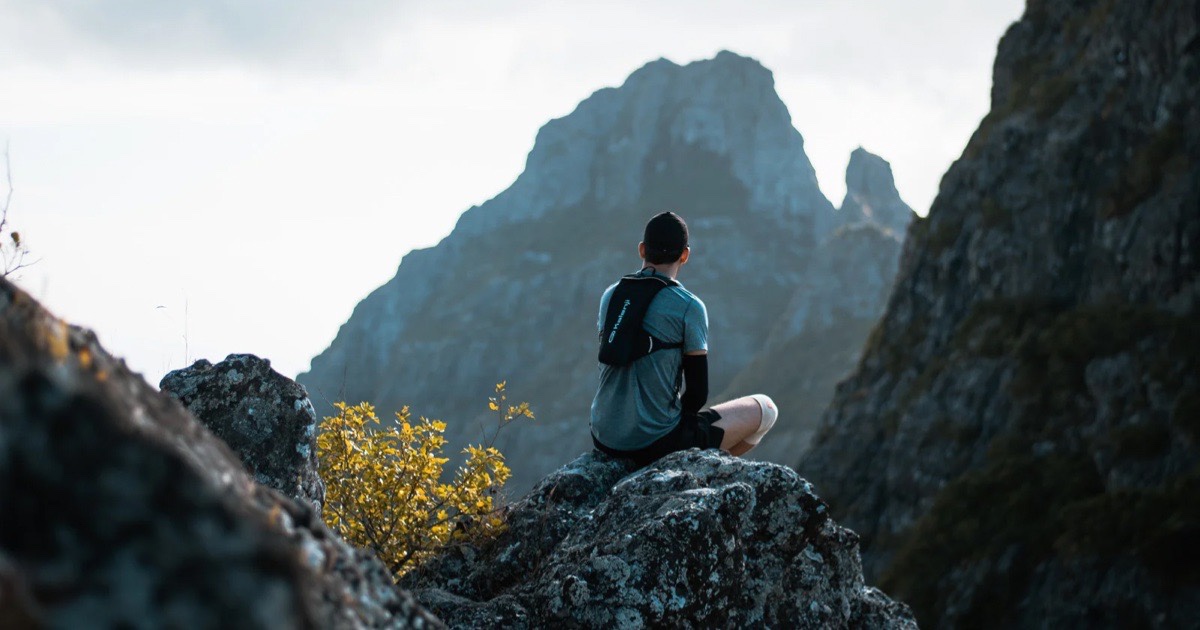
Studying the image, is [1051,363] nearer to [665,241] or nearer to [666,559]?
[665,241]

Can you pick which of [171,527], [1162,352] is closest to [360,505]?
[171,527]

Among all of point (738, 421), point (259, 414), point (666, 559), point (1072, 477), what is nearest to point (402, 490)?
point (259, 414)

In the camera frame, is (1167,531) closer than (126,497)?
No

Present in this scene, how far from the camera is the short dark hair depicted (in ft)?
33.5

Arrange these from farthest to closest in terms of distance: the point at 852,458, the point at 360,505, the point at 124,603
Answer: the point at 852,458, the point at 360,505, the point at 124,603

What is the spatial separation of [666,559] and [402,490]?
306 centimetres

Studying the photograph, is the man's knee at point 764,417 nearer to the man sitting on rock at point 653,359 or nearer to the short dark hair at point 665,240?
the man sitting on rock at point 653,359

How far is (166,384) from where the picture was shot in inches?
371

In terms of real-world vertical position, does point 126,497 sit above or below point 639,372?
below

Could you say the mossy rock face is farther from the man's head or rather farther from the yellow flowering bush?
the yellow flowering bush

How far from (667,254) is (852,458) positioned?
190ft

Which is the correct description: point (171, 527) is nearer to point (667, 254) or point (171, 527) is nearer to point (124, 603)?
point (124, 603)

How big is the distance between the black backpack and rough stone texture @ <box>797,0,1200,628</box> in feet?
90.6

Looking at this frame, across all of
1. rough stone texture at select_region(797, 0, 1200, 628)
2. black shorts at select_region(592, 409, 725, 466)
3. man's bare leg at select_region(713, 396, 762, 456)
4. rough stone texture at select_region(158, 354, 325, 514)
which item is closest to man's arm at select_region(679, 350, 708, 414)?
black shorts at select_region(592, 409, 725, 466)
